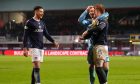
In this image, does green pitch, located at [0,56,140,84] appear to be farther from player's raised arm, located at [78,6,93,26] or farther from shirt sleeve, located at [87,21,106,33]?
shirt sleeve, located at [87,21,106,33]

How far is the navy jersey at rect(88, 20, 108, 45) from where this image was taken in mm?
11687

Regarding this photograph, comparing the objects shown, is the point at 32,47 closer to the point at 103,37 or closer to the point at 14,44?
the point at 103,37

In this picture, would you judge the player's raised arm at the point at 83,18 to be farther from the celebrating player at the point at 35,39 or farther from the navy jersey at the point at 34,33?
the navy jersey at the point at 34,33

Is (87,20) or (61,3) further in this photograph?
(61,3)

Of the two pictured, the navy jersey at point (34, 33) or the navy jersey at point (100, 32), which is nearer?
the navy jersey at point (100, 32)

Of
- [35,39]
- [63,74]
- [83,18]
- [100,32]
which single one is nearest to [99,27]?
[100,32]

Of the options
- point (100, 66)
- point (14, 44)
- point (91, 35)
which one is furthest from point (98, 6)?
point (14, 44)

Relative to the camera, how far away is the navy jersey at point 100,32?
38.3 feet

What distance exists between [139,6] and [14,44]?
20855 millimetres

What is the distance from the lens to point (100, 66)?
11750 mm

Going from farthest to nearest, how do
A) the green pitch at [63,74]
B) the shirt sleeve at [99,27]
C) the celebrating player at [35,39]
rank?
the green pitch at [63,74] < the celebrating player at [35,39] < the shirt sleeve at [99,27]

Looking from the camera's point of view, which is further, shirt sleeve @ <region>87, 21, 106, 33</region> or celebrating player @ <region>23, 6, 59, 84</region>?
celebrating player @ <region>23, 6, 59, 84</region>

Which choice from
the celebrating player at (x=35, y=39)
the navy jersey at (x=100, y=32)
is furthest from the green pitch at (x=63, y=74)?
the navy jersey at (x=100, y=32)

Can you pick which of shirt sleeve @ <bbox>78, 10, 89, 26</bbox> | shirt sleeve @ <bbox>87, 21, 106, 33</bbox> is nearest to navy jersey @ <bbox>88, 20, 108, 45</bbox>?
shirt sleeve @ <bbox>87, 21, 106, 33</bbox>
